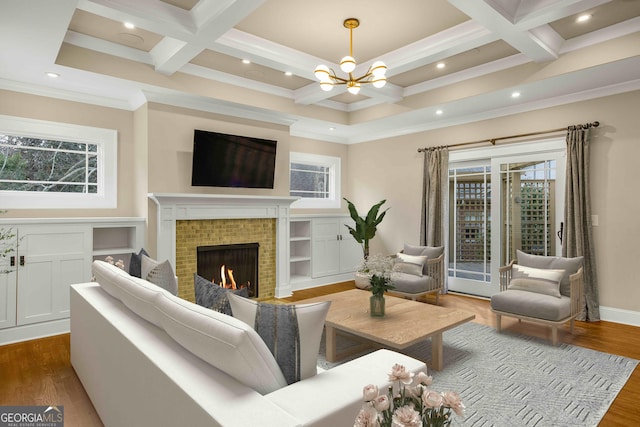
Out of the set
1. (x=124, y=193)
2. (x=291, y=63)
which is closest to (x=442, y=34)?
(x=291, y=63)

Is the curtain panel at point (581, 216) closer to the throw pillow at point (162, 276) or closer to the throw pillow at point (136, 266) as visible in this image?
the throw pillow at point (162, 276)

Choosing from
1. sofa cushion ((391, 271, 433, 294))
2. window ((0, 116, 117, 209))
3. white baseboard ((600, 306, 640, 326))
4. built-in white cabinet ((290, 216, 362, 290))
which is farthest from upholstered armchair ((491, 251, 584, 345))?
window ((0, 116, 117, 209))

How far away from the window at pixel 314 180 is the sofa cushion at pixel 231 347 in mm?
5034

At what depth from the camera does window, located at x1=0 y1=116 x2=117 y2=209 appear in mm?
4008

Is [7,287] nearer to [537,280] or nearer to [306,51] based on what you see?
[306,51]

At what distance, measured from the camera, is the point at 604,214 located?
4.30m

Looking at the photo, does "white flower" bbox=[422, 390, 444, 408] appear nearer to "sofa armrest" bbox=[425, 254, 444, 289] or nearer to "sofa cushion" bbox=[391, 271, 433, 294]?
"sofa cushion" bbox=[391, 271, 433, 294]

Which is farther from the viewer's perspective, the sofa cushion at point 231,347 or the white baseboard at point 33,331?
the white baseboard at point 33,331

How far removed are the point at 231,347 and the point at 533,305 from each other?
11.3 ft

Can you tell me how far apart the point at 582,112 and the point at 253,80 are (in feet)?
13.5

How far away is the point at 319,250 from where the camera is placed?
20.6 feet

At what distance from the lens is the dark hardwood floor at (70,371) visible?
2379 mm

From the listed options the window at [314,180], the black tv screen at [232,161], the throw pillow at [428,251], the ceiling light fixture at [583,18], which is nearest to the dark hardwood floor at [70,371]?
the throw pillow at [428,251]

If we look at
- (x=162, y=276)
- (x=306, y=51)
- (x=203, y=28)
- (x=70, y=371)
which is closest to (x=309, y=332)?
(x=162, y=276)
